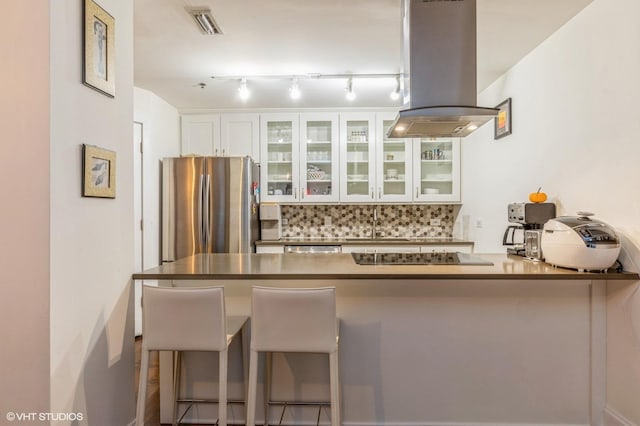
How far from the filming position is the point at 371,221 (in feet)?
15.3

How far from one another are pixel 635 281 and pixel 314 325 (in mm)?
1640

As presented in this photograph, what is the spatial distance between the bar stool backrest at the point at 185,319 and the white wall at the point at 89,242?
27 centimetres

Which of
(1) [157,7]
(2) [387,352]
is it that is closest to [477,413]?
(2) [387,352]

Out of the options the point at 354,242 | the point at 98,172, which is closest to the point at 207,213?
the point at 354,242

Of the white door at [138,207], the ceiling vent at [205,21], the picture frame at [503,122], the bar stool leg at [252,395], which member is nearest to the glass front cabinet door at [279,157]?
the white door at [138,207]

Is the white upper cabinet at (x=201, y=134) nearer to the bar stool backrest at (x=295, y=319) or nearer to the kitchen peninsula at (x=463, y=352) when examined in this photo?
the kitchen peninsula at (x=463, y=352)

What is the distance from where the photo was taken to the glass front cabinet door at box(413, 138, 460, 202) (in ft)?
14.3

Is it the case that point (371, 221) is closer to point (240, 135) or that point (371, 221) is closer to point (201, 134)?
point (240, 135)

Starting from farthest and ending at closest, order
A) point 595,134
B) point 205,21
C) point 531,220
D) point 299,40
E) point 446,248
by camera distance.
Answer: point 446,248, point 299,40, point 531,220, point 205,21, point 595,134

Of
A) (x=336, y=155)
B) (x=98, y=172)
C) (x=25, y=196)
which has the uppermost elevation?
(x=336, y=155)

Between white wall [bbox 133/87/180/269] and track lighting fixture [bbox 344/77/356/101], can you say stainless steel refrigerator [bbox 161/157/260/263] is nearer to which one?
white wall [bbox 133/87/180/269]

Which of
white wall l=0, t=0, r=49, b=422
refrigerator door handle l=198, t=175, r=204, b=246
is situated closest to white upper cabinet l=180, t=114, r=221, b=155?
refrigerator door handle l=198, t=175, r=204, b=246

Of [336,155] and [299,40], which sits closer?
[299,40]

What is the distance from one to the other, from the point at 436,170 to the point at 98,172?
363cm
